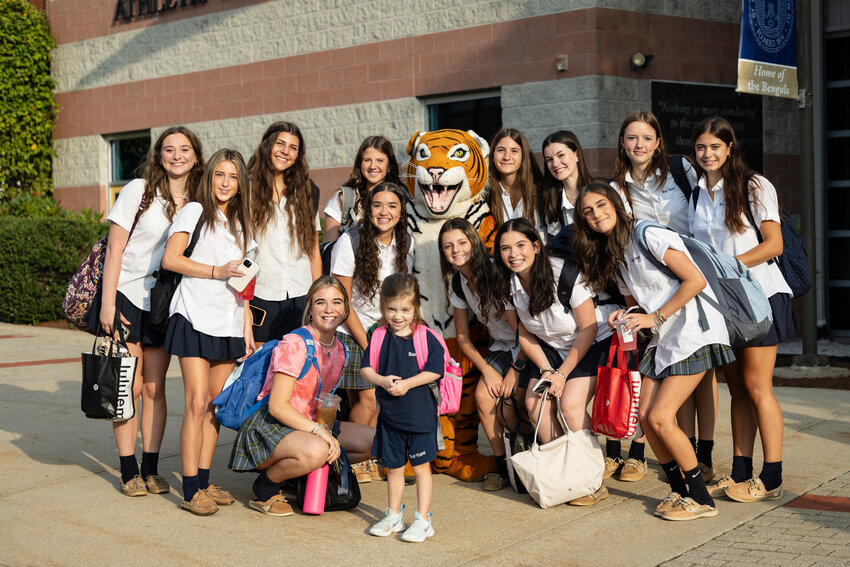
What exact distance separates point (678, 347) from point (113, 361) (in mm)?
2833

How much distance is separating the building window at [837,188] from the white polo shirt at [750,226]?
6647mm

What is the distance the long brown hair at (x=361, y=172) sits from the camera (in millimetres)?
6020

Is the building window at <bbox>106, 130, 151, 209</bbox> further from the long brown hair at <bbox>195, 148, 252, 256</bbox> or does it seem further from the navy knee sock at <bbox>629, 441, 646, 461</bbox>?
the navy knee sock at <bbox>629, 441, 646, 461</bbox>

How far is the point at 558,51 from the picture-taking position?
10.1 m

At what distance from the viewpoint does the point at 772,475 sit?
5113mm

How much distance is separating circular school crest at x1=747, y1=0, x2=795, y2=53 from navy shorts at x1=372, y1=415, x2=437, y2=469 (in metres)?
5.17

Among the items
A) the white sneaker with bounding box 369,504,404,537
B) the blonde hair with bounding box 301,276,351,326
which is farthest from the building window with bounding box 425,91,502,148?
the white sneaker with bounding box 369,504,404,537

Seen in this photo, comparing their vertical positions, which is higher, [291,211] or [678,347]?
[291,211]

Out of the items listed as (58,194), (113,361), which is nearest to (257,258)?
(113,361)

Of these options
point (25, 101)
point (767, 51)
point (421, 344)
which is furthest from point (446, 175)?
point (25, 101)

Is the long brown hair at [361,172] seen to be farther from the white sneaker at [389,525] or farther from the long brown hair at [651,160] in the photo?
the white sneaker at [389,525]

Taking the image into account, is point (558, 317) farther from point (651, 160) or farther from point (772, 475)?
point (772, 475)

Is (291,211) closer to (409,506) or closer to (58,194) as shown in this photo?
(409,506)

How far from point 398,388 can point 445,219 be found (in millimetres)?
1533
